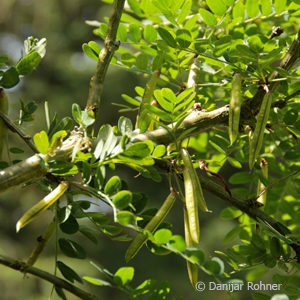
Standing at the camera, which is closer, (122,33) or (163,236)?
(163,236)

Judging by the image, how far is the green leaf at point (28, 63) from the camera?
2.14 ft

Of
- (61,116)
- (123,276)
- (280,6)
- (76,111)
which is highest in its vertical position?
(61,116)

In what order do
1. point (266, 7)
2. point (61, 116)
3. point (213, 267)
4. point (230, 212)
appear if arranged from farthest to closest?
point (61, 116), point (230, 212), point (266, 7), point (213, 267)

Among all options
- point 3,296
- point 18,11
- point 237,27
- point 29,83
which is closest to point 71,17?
point 18,11

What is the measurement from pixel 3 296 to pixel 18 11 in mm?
3808

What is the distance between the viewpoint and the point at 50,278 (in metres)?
0.64

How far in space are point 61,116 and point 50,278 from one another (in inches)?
189

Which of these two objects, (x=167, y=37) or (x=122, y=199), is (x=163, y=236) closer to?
(x=122, y=199)

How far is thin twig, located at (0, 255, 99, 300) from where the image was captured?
0.62 m

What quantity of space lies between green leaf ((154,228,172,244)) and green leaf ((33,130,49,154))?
0.18 m

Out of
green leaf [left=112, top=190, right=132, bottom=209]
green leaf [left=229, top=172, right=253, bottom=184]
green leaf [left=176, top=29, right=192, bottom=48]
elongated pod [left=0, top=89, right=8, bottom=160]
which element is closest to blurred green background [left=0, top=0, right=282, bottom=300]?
green leaf [left=229, top=172, right=253, bottom=184]

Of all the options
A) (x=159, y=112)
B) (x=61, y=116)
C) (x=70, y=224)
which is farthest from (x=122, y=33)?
(x=61, y=116)

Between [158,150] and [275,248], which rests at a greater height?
[158,150]

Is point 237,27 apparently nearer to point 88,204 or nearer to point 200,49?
point 200,49
